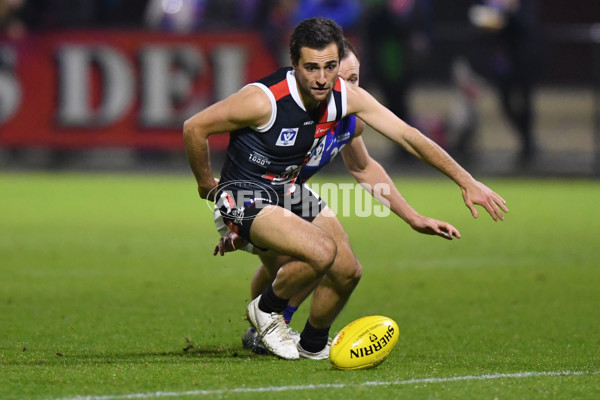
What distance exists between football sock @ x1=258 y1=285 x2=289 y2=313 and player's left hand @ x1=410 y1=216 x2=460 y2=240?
89 centimetres

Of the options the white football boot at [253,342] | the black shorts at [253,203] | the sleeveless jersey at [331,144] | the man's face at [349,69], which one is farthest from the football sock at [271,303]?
the man's face at [349,69]

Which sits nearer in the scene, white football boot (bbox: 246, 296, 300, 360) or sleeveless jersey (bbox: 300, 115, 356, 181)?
white football boot (bbox: 246, 296, 300, 360)

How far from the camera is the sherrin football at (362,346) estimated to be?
5.77m

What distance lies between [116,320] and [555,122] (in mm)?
14655

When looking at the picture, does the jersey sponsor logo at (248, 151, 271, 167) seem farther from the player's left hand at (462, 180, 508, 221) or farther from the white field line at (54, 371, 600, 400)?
the white field line at (54, 371, 600, 400)

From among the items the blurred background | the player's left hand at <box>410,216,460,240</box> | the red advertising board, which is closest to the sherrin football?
the player's left hand at <box>410,216,460,240</box>

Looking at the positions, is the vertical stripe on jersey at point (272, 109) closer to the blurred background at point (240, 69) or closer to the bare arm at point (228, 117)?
the bare arm at point (228, 117)

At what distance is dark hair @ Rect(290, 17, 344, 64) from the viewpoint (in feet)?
19.2

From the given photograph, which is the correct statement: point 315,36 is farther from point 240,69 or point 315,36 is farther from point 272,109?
point 240,69

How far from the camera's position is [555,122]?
2059cm

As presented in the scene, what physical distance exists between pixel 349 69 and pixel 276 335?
176 centimetres

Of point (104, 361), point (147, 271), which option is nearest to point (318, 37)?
point (104, 361)

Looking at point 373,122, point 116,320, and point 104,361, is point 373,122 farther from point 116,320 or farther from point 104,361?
point 116,320

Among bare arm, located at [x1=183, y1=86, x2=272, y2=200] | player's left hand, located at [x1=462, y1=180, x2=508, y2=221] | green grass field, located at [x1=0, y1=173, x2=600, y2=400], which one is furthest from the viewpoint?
bare arm, located at [x1=183, y1=86, x2=272, y2=200]
